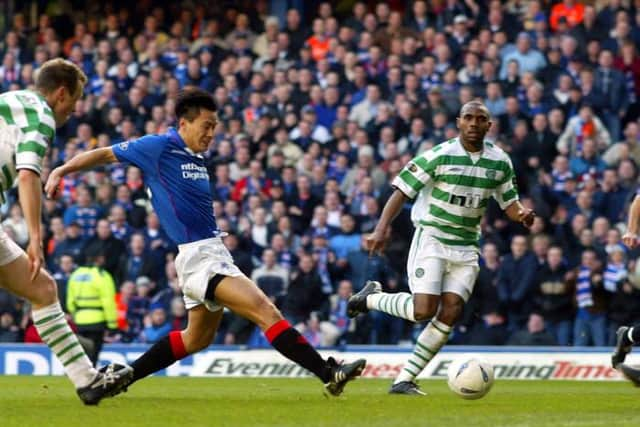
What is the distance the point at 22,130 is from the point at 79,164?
110 centimetres

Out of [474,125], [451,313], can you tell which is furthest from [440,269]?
[474,125]

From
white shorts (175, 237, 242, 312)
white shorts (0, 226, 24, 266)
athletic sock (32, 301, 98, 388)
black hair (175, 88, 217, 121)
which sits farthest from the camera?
black hair (175, 88, 217, 121)

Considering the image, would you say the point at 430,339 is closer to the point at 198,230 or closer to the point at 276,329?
the point at 276,329

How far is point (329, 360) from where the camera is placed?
10.6 m

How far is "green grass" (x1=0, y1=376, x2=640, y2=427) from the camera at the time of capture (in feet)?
30.0

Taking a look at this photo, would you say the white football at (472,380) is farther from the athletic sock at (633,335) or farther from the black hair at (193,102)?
the black hair at (193,102)

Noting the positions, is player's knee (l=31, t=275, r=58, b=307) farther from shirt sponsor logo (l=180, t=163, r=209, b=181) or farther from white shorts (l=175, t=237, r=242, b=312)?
shirt sponsor logo (l=180, t=163, r=209, b=181)

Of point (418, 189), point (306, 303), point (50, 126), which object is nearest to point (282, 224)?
point (306, 303)

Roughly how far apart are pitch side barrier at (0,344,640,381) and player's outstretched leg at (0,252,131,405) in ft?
26.2

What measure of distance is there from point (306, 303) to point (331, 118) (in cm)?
354

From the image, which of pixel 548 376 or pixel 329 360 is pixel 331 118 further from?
pixel 329 360

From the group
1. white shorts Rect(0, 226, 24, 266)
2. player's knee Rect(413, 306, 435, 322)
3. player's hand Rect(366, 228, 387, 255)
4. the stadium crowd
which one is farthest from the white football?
the stadium crowd

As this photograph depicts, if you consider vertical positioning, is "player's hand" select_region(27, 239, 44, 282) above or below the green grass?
above

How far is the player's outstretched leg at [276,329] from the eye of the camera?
34.4 ft
